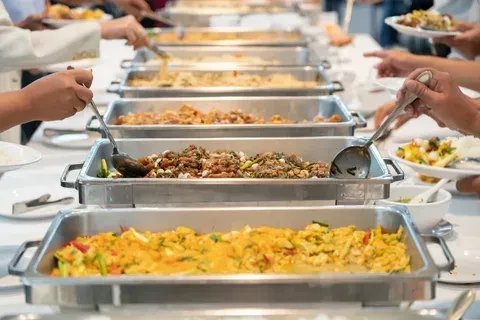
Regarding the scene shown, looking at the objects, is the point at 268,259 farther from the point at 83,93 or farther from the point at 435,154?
the point at 435,154

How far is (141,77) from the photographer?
10.4ft

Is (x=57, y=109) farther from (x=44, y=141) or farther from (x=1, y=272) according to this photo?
(x=44, y=141)

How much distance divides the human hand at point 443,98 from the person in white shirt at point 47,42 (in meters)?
1.36

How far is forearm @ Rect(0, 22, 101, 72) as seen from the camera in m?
2.54

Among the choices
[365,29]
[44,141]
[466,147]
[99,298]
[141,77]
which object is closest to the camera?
[99,298]

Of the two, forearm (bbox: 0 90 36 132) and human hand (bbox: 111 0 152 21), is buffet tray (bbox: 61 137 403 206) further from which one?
human hand (bbox: 111 0 152 21)

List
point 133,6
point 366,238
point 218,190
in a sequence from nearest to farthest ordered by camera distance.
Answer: point 366,238 → point 218,190 → point 133,6

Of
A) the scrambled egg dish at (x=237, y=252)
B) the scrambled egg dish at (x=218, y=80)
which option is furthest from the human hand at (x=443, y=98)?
the scrambled egg dish at (x=218, y=80)

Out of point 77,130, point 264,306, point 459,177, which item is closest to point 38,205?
point 77,130

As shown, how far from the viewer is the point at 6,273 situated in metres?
1.68

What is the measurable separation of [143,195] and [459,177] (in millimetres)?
865

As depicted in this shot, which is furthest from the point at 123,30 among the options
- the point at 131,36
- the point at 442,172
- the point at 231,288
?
the point at 231,288

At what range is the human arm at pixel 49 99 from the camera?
1.81 metres

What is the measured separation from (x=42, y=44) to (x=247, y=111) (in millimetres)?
770
